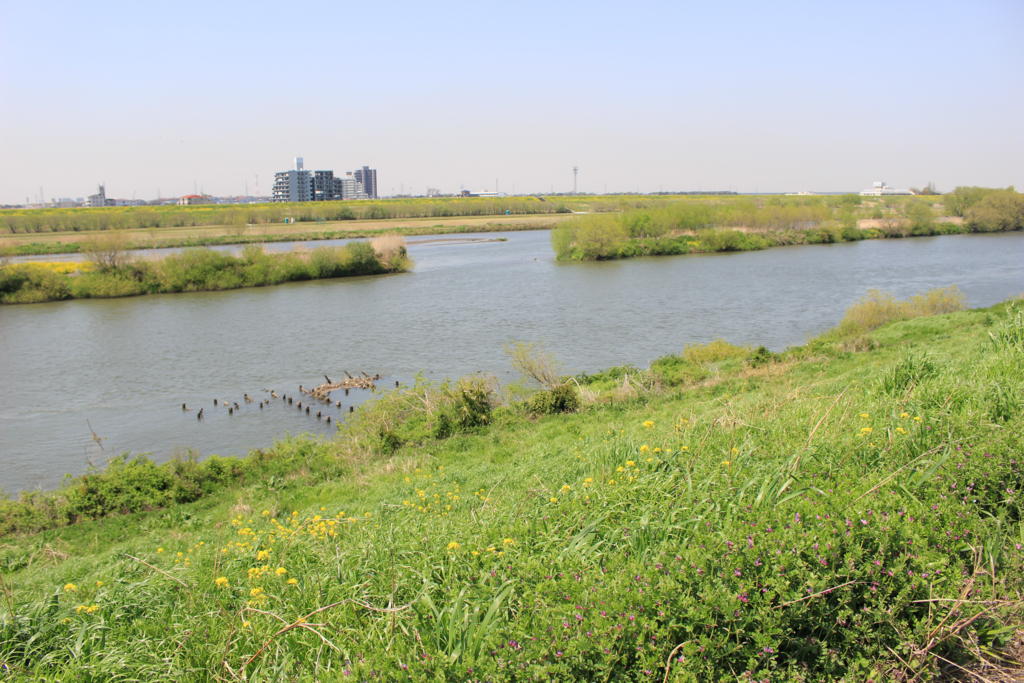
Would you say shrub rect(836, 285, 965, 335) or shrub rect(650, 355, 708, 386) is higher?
shrub rect(836, 285, 965, 335)

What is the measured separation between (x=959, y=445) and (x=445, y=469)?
789 cm

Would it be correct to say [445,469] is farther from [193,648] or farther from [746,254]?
[746,254]

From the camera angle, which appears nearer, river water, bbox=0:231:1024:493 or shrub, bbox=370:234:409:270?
river water, bbox=0:231:1024:493

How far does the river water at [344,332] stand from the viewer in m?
19.0

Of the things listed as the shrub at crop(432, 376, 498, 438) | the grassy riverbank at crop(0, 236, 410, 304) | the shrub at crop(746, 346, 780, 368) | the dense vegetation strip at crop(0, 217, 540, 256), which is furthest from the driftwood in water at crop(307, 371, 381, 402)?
the dense vegetation strip at crop(0, 217, 540, 256)

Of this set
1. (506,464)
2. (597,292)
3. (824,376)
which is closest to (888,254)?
(597,292)

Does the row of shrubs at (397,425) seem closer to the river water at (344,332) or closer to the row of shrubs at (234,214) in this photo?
the river water at (344,332)

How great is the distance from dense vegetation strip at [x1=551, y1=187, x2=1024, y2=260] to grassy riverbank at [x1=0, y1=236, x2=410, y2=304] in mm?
17503

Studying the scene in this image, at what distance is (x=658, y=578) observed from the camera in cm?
339

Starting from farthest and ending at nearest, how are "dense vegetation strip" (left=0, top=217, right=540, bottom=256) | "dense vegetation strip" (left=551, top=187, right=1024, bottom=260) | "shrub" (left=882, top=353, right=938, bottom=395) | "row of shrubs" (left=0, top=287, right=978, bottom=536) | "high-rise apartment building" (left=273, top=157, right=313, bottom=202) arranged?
1. "high-rise apartment building" (left=273, top=157, right=313, bottom=202)
2. "dense vegetation strip" (left=0, top=217, right=540, bottom=256)
3. "dense vegetation strip" (left=551, top=187, right=1024, bottom=260)
4. "row of shrubs" (left=0, top=287, right=978, bottom=536)
5. "shrub" (left=882, top=353, right=938, bottom=395)

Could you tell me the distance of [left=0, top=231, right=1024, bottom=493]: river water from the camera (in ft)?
62.4

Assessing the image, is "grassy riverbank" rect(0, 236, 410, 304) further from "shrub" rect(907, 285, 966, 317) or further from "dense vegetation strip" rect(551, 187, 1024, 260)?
"shrub" rect(907, 285, 966, 317)

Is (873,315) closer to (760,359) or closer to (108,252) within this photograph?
(760,359)

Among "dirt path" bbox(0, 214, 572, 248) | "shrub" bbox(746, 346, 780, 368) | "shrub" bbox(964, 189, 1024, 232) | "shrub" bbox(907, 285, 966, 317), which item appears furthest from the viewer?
"shrub" bbox(964, 189, 1024, 232)
